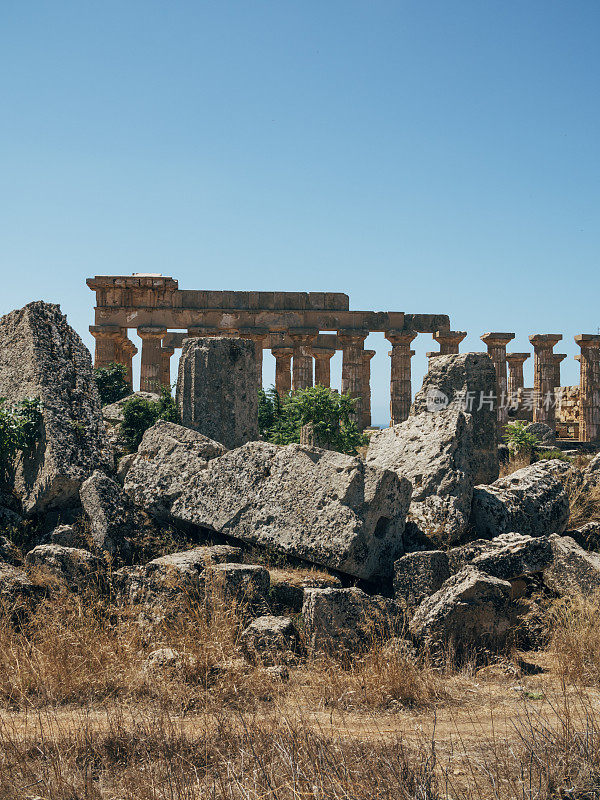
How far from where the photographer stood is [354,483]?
6809 millimetres

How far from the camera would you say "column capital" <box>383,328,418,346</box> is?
2873 centimetres

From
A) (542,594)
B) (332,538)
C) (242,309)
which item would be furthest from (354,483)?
(242,309)

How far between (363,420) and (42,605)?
79.9 ft

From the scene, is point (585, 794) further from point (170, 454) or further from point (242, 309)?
point (242, 309)

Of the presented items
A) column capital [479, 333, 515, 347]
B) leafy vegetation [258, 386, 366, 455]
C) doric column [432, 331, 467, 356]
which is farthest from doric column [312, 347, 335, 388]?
leafy vegetation [258, 386, 366, 455]

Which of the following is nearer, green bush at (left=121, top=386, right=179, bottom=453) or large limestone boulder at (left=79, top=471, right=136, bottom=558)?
large limestone boulder at (left=79, top=471, right=136, bottom=558)

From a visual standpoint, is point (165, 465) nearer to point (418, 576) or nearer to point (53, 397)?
point (53, 397)

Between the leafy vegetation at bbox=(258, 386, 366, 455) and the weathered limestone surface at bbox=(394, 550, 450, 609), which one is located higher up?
the leafy vegetation at bbox=(258, 386, 366, 455)

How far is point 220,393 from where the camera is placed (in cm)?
1030

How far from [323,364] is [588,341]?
11.0 m

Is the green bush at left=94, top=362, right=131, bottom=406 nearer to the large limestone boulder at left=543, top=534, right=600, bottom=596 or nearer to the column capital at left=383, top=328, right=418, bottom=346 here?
the large limestone boulder at left=543, top=534, right=600, bottom=596

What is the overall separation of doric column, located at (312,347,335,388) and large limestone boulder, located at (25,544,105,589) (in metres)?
25.7

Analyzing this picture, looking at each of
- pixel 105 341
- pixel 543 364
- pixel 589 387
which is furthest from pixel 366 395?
pixel 105 341

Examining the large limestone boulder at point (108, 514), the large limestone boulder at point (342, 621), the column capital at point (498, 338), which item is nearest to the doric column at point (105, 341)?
the column capital at point (498, 338)
